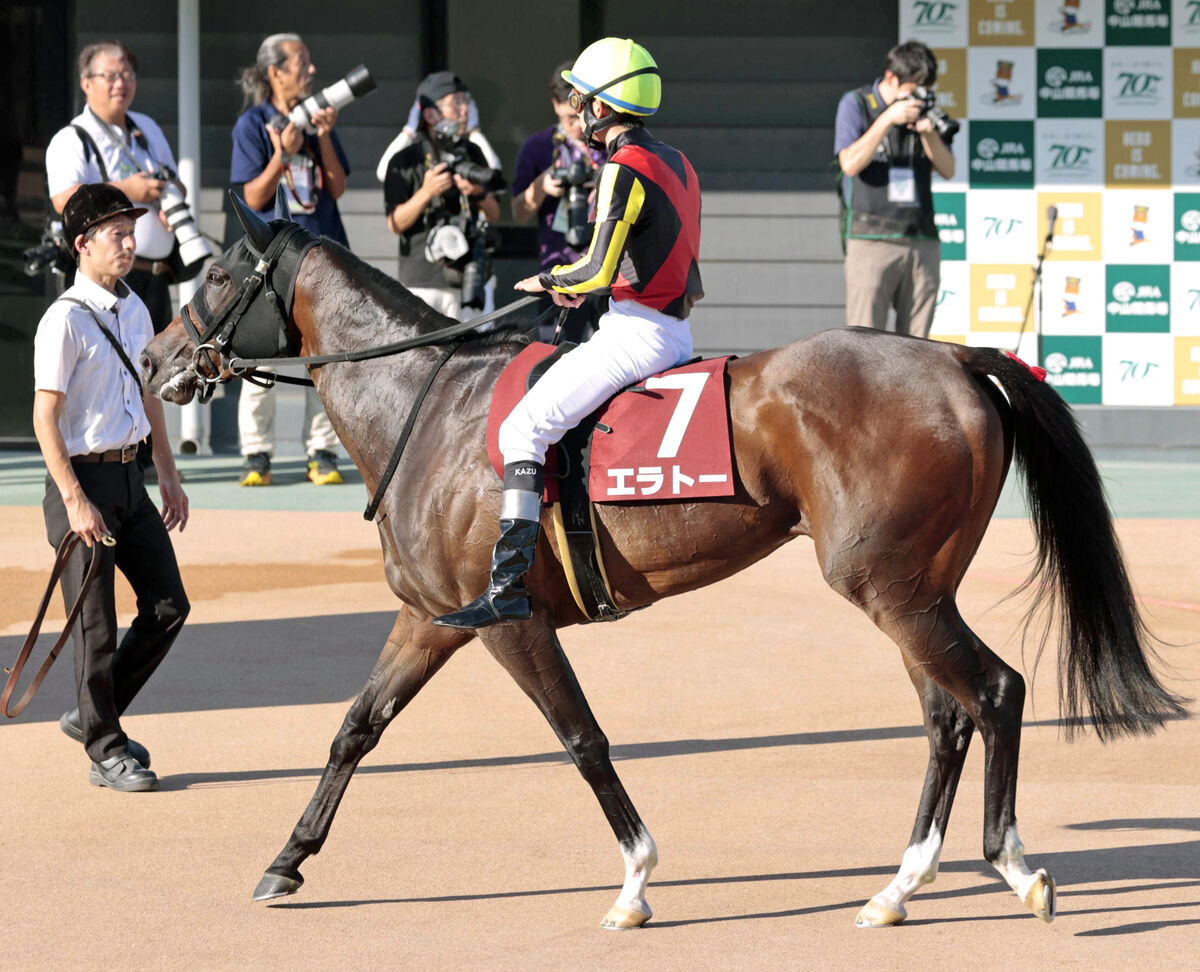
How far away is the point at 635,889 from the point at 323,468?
758 cm

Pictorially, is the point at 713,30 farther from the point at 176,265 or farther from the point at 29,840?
the point at 29,840

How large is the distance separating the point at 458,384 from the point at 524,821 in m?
1.32

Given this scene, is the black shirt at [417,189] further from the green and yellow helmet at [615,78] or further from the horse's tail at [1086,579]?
the horse's tail at [1086,579]

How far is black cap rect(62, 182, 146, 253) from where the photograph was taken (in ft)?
18.3

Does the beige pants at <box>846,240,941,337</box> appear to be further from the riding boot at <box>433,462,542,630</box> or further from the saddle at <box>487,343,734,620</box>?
the riding boot at <box>433,462,542,630</box>

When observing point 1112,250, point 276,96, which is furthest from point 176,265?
point 1112,250

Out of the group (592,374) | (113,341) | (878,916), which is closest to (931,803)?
(878,916)

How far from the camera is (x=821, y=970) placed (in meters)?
3.93

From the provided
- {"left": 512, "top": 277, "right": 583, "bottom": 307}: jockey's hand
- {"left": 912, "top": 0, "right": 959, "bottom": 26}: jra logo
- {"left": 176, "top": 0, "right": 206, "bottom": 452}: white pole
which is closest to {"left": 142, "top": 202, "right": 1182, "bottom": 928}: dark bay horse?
{"left": 512, "top": 277, "right": 583, "bottom": 307}: jockey's hand

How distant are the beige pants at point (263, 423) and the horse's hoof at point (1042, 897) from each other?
7.59 meters

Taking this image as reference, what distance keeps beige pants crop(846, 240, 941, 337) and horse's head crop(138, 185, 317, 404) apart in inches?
264

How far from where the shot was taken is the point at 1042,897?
4227 mm

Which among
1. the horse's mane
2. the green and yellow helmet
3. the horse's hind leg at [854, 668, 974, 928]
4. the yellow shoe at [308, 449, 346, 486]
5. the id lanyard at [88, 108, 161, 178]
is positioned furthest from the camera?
the yellow shoe at [308, 449, 346, 486]

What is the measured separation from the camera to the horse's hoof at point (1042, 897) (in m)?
4.23
